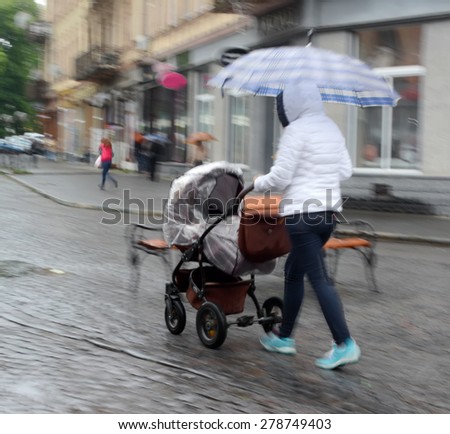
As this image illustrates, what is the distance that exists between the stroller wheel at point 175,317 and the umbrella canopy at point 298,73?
5.61ft

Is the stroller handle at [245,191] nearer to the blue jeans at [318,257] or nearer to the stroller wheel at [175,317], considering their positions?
the blue jeans at [318,257]

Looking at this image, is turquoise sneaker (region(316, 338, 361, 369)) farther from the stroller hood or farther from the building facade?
the building facade

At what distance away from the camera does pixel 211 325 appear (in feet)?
18.7

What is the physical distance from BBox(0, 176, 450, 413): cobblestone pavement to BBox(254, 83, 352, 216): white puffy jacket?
1128mm

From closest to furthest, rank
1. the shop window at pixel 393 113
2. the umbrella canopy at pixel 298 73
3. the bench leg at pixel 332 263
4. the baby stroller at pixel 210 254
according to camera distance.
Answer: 1. the umbrella canopy at pixel 298 73
2. the baby stroller at pixel 210 254
3. the bench leg at pixel 332 263
4. the shop window at pixel 393 113

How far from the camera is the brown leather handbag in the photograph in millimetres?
5449

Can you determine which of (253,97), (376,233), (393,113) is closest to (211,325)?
(376,233)

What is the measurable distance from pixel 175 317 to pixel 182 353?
590mm

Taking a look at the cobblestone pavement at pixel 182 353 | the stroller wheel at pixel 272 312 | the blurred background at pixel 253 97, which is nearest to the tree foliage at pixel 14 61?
the blurred background at pixel 253 97

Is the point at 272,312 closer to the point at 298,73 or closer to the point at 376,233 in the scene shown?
the point at 298,73

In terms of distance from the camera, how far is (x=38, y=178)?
1109 inches

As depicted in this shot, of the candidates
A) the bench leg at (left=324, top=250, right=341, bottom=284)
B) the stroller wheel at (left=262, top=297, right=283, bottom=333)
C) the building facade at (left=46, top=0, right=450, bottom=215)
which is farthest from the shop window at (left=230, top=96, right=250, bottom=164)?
the stroller wheel at (left=262, top=297, right=283, bottom=333)

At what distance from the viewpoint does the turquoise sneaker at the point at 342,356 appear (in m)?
5.10
